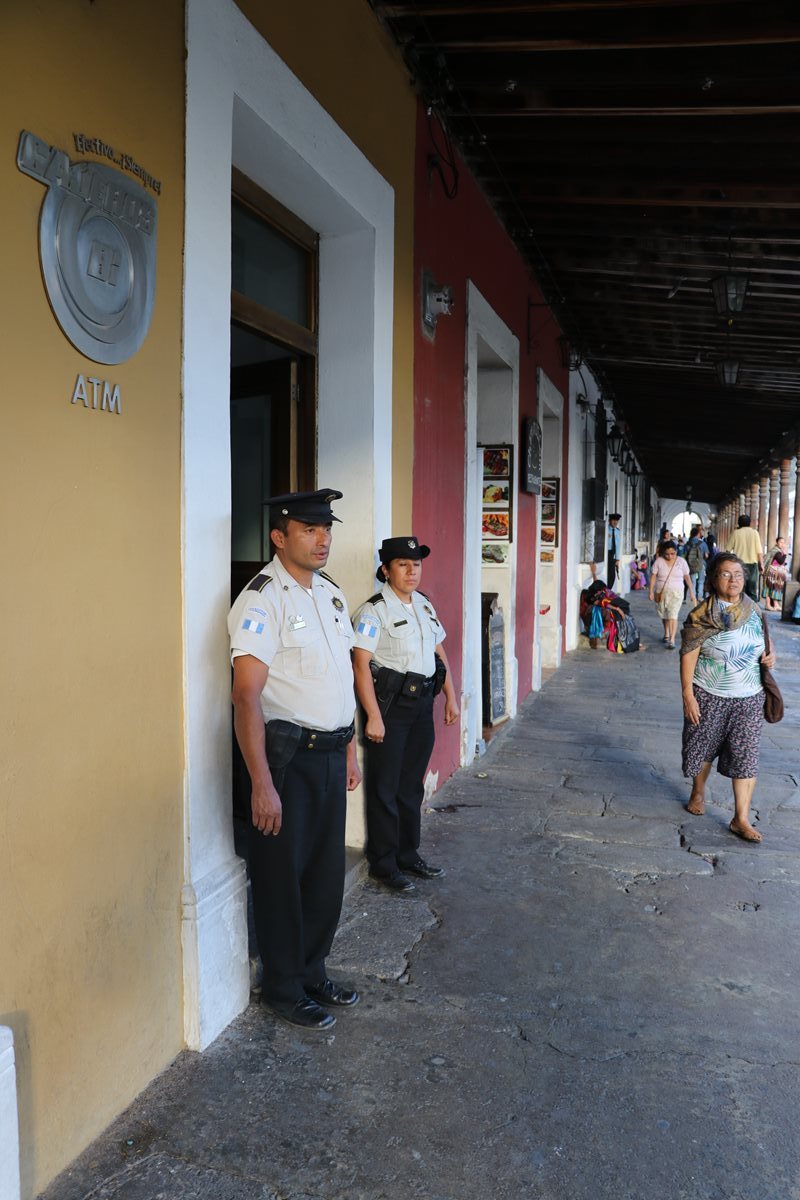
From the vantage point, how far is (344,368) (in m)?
4.27

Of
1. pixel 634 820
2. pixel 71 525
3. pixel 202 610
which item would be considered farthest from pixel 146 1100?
pixel 634 820

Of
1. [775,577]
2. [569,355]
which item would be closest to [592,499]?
[569,355]

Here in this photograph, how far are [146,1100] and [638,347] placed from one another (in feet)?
33.4

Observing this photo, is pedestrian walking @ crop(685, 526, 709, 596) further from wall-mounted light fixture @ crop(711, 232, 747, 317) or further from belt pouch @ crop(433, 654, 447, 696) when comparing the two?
belt pouch @ crop(433, 654, 447, 696)

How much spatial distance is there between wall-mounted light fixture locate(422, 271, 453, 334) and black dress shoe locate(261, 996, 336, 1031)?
3584mm

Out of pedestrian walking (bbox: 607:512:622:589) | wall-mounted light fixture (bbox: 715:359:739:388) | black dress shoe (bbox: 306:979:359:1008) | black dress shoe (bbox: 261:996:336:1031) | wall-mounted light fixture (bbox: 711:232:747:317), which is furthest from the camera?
pedestrian walking (bbox: 607:512:622:589)

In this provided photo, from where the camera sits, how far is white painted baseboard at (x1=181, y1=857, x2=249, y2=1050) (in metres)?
2.78

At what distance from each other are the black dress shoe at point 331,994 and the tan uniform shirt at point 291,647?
93 cm

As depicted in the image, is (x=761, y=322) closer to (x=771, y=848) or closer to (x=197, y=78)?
(x=771, y=848)

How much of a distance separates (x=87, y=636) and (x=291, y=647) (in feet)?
2.46

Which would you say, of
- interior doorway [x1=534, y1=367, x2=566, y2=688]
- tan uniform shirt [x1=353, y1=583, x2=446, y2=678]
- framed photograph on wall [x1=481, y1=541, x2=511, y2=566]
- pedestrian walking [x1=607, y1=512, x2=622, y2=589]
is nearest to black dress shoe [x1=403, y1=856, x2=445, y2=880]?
tan uniform shirt [x1=353, y1=583, x2=446, y2=678]

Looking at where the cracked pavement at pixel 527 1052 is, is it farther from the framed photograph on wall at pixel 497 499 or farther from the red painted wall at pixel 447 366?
the framed photograph on wall at pixel 497 499

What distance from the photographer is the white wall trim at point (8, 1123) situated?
196 cm

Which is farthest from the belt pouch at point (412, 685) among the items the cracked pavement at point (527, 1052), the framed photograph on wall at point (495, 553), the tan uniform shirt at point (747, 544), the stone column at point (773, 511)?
the stone column at point (773, 511)
